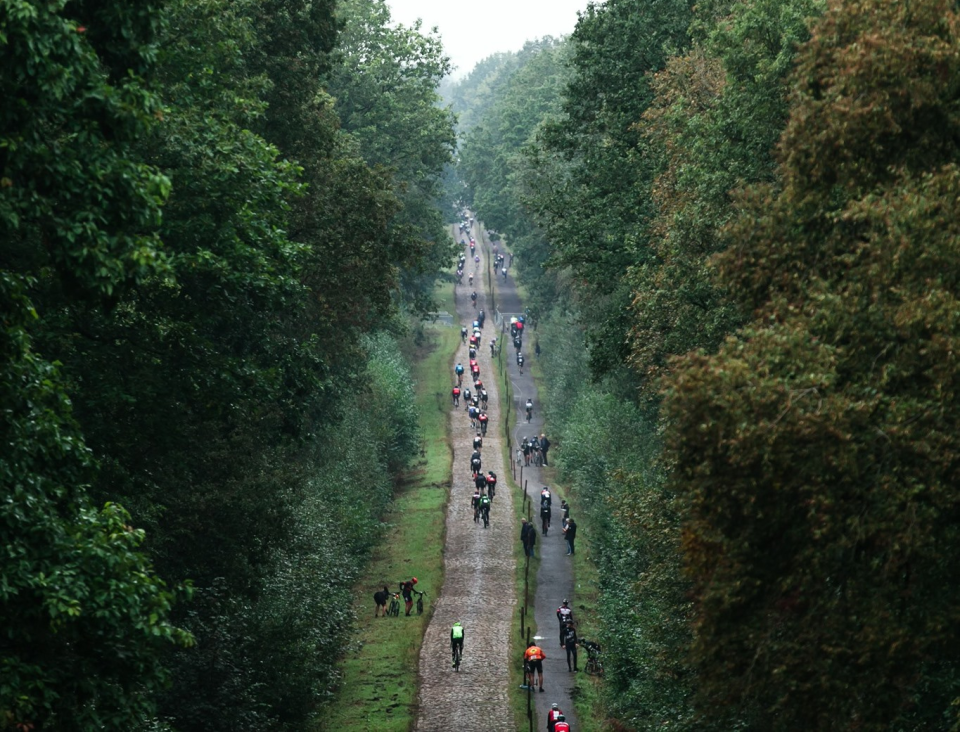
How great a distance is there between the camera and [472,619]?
34.2 meters

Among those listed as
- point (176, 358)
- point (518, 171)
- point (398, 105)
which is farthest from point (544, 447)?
point (176, 358)

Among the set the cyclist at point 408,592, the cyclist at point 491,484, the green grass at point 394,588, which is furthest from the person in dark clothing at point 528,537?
the cyclist at point 491,484

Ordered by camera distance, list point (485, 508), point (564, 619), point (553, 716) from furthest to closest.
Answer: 1. point (485, 508)
2. point (564, 619)
3. point (553, 716)

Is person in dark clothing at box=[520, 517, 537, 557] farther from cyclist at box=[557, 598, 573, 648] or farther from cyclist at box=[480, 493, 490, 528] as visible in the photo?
cyclist at box=[557, 598, 573, 648]

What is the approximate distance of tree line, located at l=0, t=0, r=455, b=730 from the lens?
1292 cm

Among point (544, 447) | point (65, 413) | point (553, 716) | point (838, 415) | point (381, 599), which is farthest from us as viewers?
point (544, 447)

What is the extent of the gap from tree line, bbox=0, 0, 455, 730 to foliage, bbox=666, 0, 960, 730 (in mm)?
5615

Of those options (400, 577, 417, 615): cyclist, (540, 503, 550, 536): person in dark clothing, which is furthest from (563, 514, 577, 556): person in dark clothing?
(400, 577, 417, 615): cyclist

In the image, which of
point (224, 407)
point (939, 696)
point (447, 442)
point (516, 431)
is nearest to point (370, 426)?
point (447, 442)

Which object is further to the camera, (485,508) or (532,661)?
(485,508)

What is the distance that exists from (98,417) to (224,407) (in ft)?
7.87

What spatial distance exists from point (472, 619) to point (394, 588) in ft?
11.6

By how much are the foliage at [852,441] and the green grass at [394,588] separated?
12.7 meters

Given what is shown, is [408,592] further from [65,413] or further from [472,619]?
[65,413]
